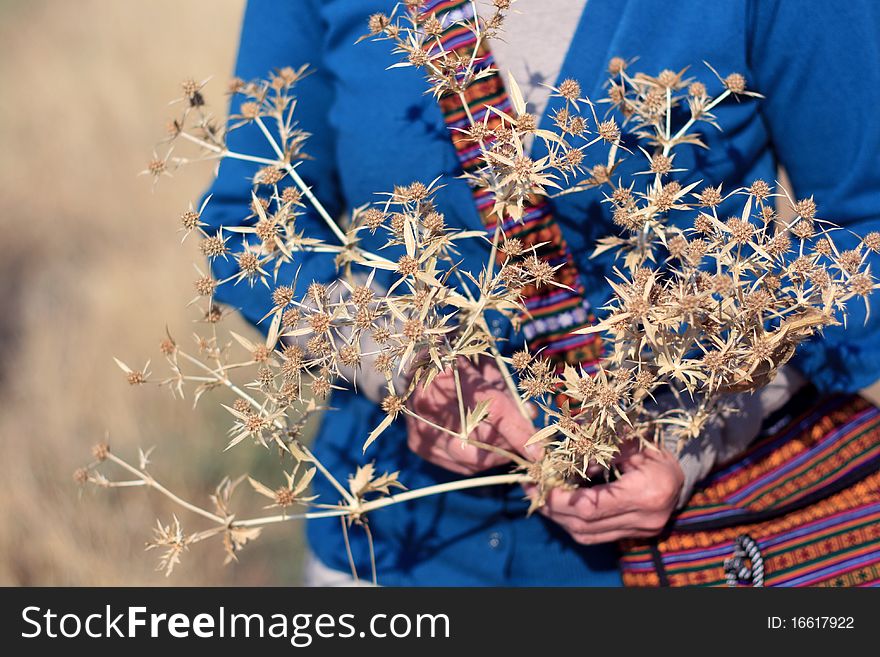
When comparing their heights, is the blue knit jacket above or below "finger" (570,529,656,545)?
above

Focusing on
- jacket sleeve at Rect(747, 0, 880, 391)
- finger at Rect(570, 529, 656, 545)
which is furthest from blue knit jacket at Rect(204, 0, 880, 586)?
finger at Rect(570, 529, 656, 545)

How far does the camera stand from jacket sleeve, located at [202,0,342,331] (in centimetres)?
146

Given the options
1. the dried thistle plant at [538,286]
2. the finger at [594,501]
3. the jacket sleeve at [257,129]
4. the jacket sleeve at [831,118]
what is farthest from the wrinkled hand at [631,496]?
the jacket sleeve at [257,129]

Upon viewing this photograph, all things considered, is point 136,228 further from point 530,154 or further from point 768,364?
point 768,364

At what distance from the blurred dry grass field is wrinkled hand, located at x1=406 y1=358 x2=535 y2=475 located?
2017mm

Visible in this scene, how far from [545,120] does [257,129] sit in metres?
0.54

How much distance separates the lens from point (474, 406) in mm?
1203

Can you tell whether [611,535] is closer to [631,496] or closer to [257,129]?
[631,496]

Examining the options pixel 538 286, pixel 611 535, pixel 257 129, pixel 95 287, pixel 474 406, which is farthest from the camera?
pixel 95 287

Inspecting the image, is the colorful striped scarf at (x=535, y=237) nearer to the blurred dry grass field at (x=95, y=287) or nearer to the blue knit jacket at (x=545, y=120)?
the blue knit jacket at (x=545, y=120)

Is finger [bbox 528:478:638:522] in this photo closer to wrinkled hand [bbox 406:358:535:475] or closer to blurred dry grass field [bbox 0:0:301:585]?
wrinkled hand [bbox 406:358:535:475]

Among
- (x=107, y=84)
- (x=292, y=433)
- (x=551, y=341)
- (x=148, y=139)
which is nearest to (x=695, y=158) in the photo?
(x=551, y=341)

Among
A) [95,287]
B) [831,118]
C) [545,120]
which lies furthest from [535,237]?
[95,287]

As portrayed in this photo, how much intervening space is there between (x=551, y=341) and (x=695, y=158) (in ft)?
1.18
